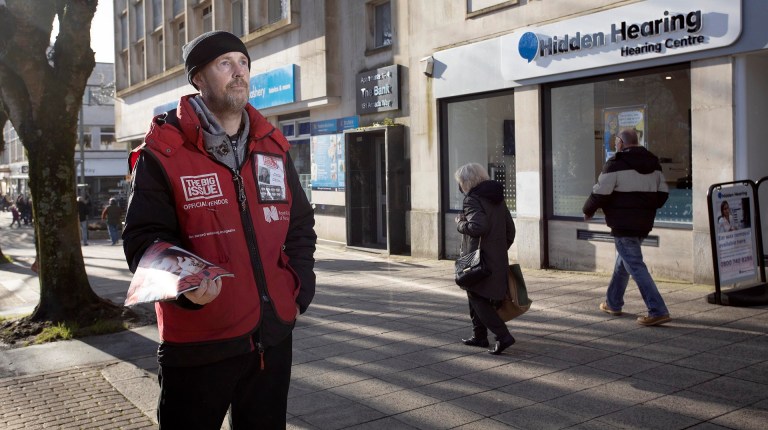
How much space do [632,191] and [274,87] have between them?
13.1 meters

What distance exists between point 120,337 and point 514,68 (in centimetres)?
708

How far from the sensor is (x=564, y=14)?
10844 mm

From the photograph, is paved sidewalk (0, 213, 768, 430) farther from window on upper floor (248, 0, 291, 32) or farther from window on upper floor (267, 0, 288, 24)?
window on upper floor (248, 0, 291, 32)

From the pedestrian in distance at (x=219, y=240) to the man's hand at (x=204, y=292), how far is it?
0.36ft

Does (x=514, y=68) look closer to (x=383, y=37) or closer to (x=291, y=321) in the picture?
(x=383, y=37)

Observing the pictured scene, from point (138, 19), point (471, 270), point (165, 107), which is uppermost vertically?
point (138, 19)

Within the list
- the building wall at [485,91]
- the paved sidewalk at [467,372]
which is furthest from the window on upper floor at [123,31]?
the paved sidewalk at [467,372]

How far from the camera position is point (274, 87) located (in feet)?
61.5

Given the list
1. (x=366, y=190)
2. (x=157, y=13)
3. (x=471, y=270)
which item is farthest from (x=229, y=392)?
(x=157, y=13)

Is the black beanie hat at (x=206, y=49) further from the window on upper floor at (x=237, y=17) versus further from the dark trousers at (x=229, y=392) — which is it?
the window on upper floor at (x=237, y=17)

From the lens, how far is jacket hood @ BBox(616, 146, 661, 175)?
700 centimetres

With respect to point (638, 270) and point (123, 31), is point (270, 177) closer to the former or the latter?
point (638, 270)

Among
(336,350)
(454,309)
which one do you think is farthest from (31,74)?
(454,309)

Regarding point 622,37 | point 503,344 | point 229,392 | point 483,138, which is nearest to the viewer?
point 229,392
